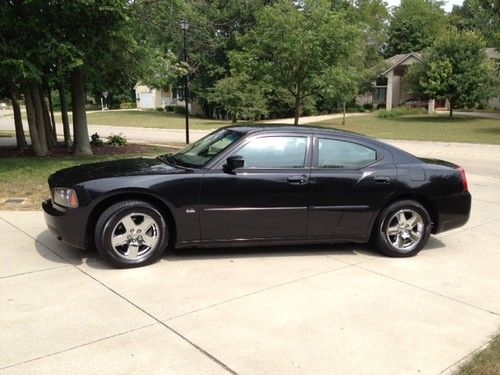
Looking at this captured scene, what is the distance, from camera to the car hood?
16.8ft

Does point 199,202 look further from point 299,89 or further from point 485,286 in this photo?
point 299,89

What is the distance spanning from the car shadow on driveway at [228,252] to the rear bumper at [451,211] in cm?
37

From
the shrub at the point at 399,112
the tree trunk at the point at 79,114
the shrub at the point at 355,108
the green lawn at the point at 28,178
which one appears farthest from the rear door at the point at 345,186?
the shrub at the point at 355,108

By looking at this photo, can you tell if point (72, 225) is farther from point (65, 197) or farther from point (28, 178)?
point (28, 178)

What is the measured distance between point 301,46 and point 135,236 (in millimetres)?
15595

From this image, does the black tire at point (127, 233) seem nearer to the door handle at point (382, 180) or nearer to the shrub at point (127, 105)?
the door handle at point (382, 180)

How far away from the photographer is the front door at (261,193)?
5.18 metres

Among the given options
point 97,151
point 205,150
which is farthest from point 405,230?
point 97,151

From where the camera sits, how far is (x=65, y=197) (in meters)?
4.99

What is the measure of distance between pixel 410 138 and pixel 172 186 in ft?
72.6

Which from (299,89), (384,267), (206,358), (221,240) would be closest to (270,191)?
(221,240)

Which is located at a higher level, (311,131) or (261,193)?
(311,131)

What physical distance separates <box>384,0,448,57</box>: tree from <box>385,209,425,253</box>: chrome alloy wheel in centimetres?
6464

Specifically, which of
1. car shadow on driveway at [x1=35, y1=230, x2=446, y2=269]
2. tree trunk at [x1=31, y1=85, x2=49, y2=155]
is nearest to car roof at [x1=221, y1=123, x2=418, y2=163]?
car shadow on driveway at [x1=35, y1=230, x2=446, y2=269]
